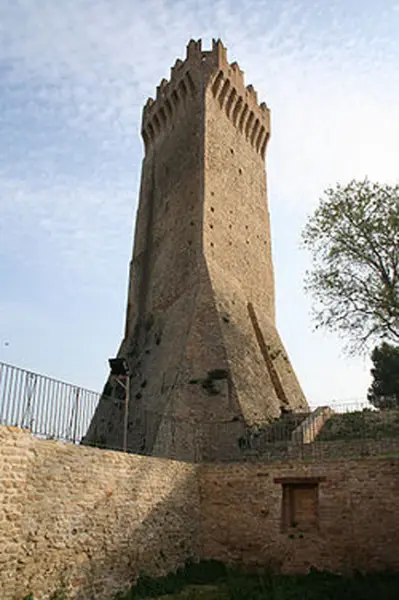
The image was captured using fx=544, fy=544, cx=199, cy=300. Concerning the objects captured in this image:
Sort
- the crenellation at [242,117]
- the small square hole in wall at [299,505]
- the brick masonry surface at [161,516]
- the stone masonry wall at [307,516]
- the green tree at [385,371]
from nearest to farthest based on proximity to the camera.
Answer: the brick masonry surface at [161,516]
the stone masonry wall at [307,516]
the small square hole in wall at [299,505]
the crenellation at [242,117]
the green tree at [385,371]

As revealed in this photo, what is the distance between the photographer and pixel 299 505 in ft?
38.4

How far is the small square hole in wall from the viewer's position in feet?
37.7

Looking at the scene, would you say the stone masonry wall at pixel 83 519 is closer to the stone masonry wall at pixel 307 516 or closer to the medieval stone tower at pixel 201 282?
the stone masonry wall at pixel 307 516

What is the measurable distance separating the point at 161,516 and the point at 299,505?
2.98 m

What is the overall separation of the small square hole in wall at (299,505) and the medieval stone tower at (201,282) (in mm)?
4476

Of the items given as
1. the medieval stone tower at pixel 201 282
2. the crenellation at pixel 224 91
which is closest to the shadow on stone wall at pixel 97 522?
the medieval stone tower at pixel 201 282

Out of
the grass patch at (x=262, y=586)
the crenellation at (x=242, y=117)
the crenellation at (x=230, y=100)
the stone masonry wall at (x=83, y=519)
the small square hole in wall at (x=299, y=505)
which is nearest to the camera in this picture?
the stone masonry wall at (x=83, y=519)

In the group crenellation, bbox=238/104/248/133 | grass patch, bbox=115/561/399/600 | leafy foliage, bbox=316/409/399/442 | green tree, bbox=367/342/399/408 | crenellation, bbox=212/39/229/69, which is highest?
crenellation, bbox=212/39/229/69

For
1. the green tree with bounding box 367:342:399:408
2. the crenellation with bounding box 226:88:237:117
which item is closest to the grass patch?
the green tree with bounding box 367:342:399:408

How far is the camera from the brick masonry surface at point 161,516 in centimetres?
758

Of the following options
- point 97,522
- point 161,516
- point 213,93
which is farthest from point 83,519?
point 213,93

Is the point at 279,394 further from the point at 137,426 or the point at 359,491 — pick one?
the point at 359,491

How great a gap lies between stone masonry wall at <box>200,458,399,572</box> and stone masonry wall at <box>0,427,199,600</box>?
2.88 feet

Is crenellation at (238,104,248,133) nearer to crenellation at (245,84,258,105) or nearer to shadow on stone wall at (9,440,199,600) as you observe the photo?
crenellation at (245,84,258,105)
